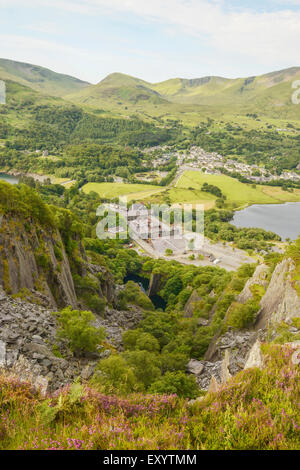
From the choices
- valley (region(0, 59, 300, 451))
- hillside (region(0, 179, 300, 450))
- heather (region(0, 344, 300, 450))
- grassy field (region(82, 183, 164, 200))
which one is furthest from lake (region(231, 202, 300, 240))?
heather (region(0, 344, 300, 450))

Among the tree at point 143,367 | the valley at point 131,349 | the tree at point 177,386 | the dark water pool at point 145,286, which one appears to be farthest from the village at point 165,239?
the tree at point 177,386

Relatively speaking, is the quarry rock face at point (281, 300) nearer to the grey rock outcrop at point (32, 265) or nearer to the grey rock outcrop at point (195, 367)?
the grey rock outcrop at point (195, 367)

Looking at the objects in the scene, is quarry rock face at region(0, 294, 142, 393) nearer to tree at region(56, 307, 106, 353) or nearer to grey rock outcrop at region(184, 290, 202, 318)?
tree at region(56, 307, 106, 353)

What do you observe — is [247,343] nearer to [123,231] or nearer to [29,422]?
[29,422]

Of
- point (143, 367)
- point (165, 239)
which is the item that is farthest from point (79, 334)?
point (165, 239)

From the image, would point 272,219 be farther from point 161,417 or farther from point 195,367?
point 161,417
